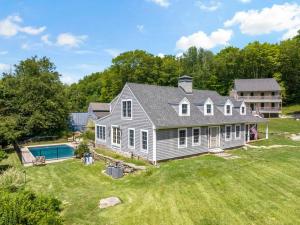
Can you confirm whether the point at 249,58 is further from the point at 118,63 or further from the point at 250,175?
the point at 250,175

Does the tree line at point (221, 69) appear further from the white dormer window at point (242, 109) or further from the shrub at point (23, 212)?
the shrub at point (23, 212)

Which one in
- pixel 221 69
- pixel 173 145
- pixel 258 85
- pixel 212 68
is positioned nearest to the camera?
pixel 173 145

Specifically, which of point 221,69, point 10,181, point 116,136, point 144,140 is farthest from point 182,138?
point 221,69

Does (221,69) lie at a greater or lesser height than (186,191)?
greater

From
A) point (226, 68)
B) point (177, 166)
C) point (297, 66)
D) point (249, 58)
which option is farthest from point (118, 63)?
point (177, 166)

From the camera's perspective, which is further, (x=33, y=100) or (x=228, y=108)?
(x=33, y=100)

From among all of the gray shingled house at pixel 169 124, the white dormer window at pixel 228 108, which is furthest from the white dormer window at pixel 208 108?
the white dormer window at pixel 228 108

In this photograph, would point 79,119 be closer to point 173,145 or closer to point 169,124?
point 173,145

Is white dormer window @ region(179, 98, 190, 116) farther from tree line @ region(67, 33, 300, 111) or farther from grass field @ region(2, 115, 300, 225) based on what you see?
tree line @ region(67, 33, 300, 111)
